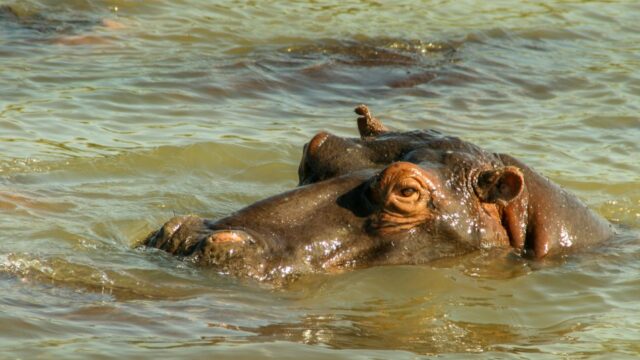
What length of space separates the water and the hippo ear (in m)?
0.36

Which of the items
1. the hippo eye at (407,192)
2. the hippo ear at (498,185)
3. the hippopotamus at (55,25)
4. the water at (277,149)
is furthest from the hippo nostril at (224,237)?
the hippopotamus at (55,25)

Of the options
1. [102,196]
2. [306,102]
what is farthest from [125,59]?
[102,196]

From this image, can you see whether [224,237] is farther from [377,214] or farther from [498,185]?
[498,185]

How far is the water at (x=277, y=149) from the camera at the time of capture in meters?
6.49

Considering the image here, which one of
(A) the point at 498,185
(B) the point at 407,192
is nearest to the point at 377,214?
(B) the point at 407,192

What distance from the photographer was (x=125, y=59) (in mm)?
13867

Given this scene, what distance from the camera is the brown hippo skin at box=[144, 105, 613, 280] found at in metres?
6.88

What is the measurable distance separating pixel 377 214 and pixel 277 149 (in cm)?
Answer: 383

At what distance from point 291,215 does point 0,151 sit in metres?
4.03

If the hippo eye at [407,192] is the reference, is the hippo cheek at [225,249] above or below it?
below

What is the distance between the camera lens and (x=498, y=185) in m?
7.20

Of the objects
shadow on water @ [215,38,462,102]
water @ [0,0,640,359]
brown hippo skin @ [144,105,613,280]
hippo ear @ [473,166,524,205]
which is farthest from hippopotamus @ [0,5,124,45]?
hippo ear @ [473,166,524,205]

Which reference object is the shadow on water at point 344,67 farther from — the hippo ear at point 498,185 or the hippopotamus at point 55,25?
the hippo ear at point 498,185

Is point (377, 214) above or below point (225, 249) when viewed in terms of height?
above
